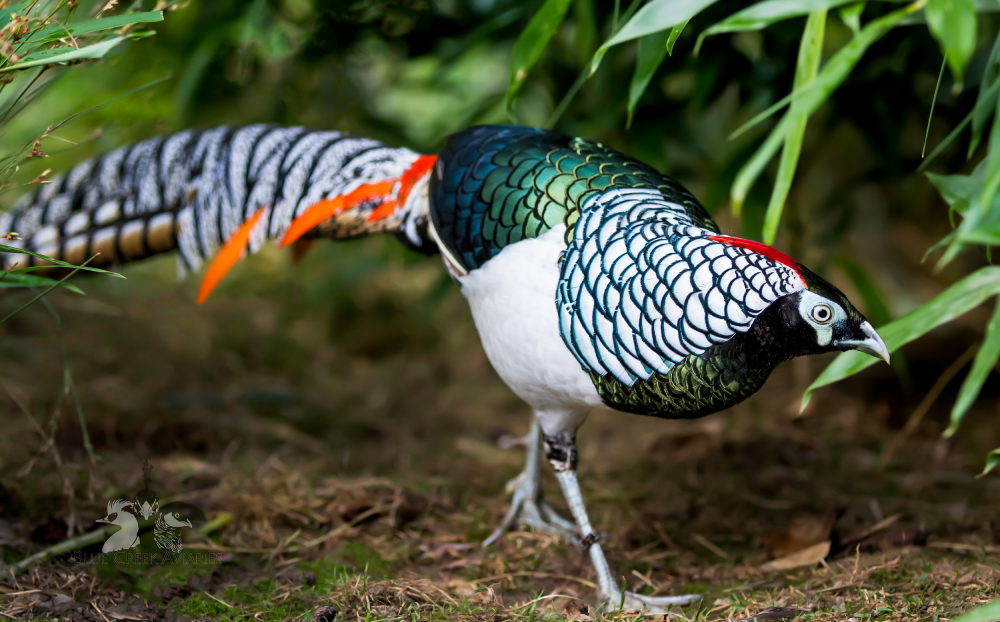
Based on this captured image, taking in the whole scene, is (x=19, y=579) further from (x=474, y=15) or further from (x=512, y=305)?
(x=474, y=15)

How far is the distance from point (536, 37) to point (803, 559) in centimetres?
162

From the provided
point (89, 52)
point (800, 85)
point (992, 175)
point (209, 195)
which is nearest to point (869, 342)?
point (992, 175)

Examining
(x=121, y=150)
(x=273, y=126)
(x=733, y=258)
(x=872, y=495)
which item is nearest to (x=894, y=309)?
(x=872, y=495)

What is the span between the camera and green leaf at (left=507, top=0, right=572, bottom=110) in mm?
2025

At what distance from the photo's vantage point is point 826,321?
5.34ft

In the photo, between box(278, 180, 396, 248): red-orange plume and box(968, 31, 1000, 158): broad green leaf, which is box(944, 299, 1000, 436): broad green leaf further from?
box(278, 180, 396, 248): red-orange plume

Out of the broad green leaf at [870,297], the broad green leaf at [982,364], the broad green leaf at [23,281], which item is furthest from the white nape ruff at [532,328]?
the broad green leaf at [870,297]

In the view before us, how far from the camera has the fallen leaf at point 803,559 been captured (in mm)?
2164

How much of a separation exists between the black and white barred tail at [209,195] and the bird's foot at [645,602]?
1098 mm

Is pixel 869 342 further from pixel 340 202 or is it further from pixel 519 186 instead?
pixel 340 202

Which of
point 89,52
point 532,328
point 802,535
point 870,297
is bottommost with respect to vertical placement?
point 802,535

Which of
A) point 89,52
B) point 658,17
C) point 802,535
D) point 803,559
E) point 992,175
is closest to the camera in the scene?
point 992,175

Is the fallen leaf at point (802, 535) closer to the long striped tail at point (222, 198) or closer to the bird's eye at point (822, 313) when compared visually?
the bird's eye at point (822, 313)

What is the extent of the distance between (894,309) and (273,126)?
124 inches
